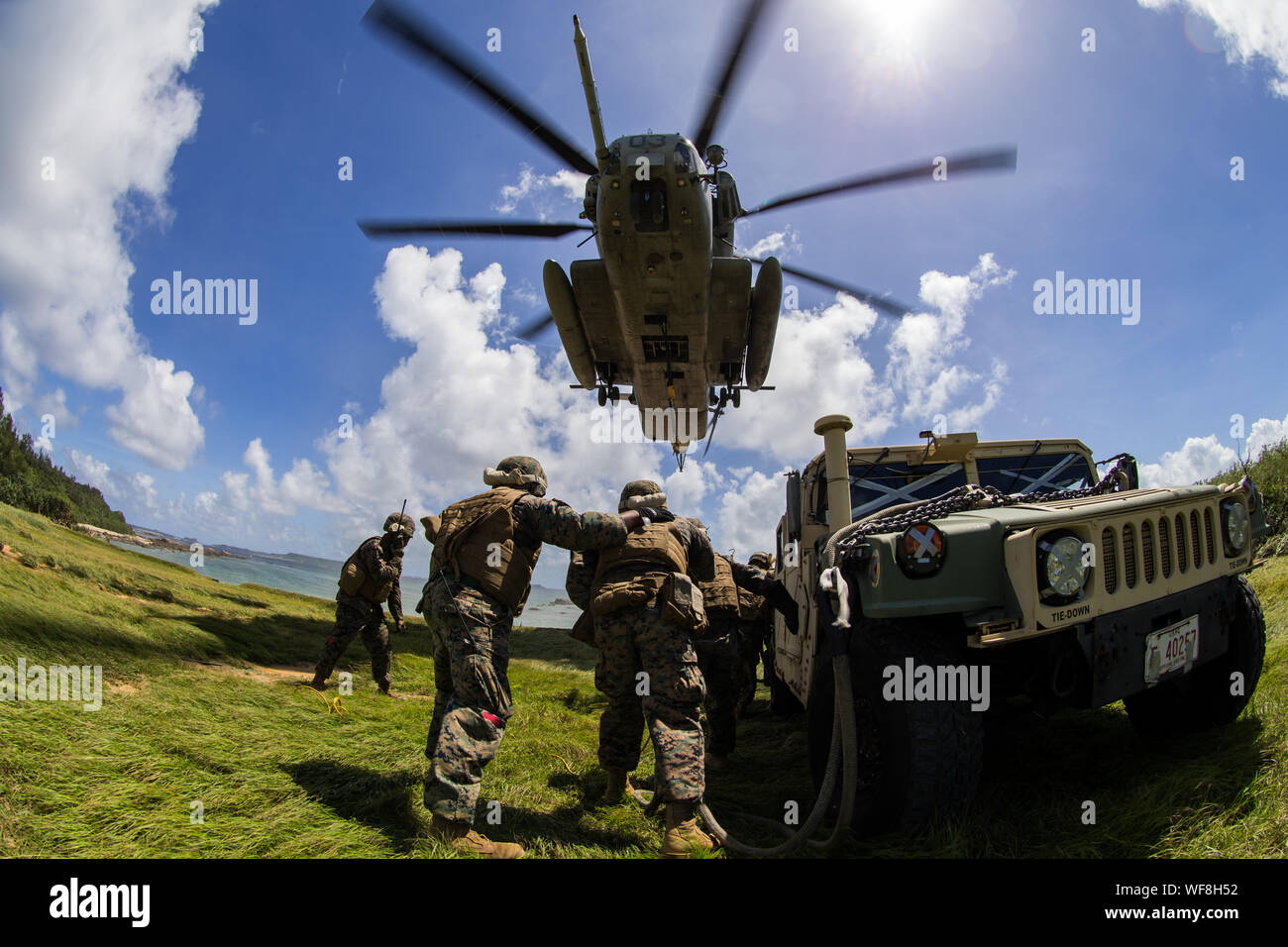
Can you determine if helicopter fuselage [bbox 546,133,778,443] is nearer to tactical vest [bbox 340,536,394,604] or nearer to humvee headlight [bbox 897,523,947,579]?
tactical vest [bbox 340,536,394,604]

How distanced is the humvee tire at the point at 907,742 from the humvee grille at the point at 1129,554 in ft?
2.33

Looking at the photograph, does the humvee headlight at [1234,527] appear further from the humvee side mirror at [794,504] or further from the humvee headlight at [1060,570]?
the humvee side mirror at [794,504]

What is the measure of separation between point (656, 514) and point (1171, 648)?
2291 millimetres

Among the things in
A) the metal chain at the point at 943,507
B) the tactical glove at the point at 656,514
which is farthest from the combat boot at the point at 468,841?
the metal chain at the point at 943,507

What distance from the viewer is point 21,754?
8.60 feet

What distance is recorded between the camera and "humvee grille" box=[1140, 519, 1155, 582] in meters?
2.54

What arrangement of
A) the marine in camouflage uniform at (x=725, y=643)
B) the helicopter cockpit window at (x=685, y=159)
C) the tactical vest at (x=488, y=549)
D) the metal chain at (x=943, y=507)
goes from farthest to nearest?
the helicopter cockpit window at (x=685, y=159)
the marine in camouflage uniform at (x=725, y=643)
the tactical vest at (x=488, y=549)
the metal chain at (x=943, y=507)

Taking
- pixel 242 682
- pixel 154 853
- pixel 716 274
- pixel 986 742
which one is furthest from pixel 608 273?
pixel 154 853

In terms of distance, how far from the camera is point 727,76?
6.56 m

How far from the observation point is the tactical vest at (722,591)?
15.9ft

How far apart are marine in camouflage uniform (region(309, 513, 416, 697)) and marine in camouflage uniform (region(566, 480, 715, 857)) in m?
3.60

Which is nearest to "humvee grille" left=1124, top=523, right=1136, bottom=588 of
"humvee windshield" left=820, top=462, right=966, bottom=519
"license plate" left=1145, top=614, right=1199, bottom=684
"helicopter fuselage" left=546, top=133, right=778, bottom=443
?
"license plate" left=1145, top=614, right=1199, bottom=684

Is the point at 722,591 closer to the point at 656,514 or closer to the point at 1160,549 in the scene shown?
the point at 656,514
